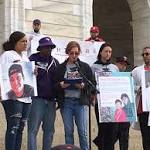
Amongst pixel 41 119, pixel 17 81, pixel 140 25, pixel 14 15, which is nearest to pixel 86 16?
pixel 14 15

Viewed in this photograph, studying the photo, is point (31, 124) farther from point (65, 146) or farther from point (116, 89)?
point (65, 146)

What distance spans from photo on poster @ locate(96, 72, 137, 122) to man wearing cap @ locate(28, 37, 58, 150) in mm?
702

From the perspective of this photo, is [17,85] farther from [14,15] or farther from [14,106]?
[14,15]

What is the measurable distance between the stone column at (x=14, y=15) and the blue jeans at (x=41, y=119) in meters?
7.64

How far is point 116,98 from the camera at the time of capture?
29.5 feet

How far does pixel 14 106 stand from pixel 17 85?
0.29 m

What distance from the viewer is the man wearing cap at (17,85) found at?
26.9ft

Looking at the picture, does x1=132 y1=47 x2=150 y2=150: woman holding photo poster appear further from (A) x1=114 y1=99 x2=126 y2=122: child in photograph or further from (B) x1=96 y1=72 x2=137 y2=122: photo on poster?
(A) x1=114 y1=99 x2=126 y2=122: child in photograph

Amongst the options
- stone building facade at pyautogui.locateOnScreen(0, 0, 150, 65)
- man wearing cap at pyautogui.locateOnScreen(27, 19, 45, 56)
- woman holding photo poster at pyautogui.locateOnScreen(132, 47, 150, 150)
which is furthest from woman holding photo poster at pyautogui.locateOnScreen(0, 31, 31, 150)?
stone building facade at pyautogui.locateOnScreen(0, 0, 150, 65)

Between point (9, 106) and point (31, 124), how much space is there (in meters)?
0.54

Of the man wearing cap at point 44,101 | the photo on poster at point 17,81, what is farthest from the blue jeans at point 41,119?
the photo on poster at point 17,81

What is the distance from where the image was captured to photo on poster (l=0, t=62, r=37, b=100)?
8164 millimetres

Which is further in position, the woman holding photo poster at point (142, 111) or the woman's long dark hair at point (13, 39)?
the woman holding photo poster at point (142, 111)

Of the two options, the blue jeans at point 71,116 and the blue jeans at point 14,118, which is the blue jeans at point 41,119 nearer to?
the blue jeans at point 71,116
